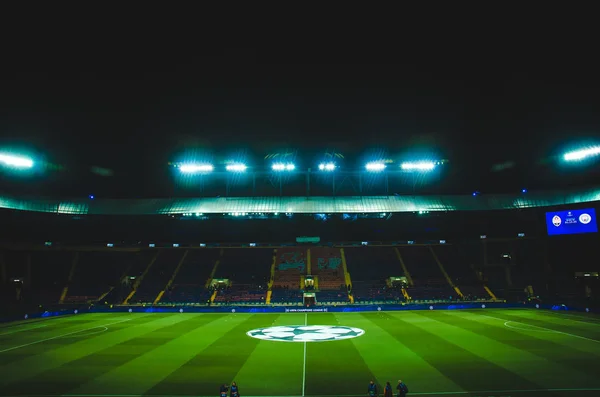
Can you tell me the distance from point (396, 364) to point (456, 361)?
322 centimetres

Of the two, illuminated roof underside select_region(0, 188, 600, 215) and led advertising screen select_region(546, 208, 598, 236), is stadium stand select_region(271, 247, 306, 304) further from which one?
led advertising screen select_region(546, 208, 598, 236)

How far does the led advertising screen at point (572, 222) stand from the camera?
43000 millimetres

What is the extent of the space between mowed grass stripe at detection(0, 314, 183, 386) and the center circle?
9627 mm

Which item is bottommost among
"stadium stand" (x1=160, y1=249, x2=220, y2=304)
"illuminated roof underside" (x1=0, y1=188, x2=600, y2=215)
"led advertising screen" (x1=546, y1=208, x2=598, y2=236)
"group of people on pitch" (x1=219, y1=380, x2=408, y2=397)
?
"group of people on pitch" (x1=219, y1=380, x2=408, y2=397)

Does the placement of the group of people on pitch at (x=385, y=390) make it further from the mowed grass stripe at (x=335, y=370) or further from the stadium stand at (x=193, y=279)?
the stadium stand at (x=193, y=279)

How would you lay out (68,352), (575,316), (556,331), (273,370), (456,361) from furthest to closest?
(575,316), (556,331), (68,352), (456,361), (273,370)

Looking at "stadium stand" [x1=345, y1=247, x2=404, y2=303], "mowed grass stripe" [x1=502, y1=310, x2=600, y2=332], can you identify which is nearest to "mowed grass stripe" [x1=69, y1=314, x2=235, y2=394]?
"stadium stand" [x1=345, y1=247, x2=404, y2=303]

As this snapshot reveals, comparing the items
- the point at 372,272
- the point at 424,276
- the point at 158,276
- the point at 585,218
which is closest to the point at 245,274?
the point at 158,276

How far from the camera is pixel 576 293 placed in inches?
1962

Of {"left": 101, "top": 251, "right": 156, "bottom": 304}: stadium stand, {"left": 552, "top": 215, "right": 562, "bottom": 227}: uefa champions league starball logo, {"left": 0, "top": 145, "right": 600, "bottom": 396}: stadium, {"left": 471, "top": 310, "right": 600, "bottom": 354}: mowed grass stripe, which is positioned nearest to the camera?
{"left": 471, "top": 310, "right": 600, "bottom": 354}: mowed grass stripe

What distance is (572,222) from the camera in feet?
147

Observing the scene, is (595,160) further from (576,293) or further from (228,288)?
(228,288)

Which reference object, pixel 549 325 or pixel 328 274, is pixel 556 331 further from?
pixel 328 274

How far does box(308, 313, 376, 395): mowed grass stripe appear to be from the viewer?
Answer: 48.7 ft
